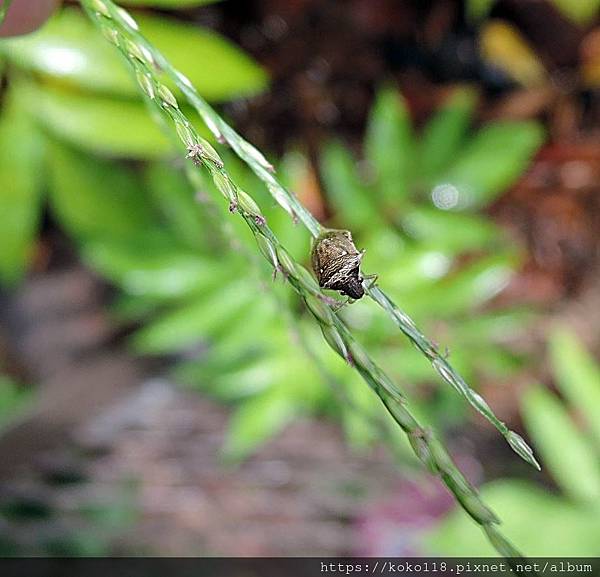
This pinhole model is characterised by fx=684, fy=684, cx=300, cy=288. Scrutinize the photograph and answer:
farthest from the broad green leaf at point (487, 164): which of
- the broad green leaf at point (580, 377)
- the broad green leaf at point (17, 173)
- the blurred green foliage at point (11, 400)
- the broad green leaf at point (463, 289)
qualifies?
the blurred green foliage at point (11, 400)

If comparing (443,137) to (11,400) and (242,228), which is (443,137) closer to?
(242,228)

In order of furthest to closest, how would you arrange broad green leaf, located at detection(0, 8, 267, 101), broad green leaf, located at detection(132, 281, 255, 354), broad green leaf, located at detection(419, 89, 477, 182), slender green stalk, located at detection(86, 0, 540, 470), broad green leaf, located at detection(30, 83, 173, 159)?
broad green leaf, located at detection(419, 89, 477, 182)
broad green leaf, located at detection(132, 281, 255, 354)
broad green leaf, located at detection(30, 83, 173, 159)
broad green leaf, located at detection(0, 8, 267, 101)
slender green stalk, located at detection(86, 0, 540, 470)

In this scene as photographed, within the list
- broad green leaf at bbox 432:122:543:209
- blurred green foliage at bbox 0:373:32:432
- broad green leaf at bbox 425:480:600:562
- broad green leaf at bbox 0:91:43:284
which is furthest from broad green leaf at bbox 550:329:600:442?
blurred green foliage at bbox 0:373:32:432


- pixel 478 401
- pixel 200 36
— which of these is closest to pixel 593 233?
pixel 200 36

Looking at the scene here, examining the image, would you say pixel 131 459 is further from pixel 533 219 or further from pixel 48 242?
pixel 533 219

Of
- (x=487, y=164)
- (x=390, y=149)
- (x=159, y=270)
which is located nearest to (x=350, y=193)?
(x=390, y=149)

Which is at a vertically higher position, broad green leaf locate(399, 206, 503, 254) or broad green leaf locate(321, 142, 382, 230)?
broad green leaf locate(321, 142, 382, 230)

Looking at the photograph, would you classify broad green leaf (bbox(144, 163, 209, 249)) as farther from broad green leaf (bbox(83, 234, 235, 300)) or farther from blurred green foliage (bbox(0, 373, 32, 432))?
blurred green foliage (bbox(0, 373, 32, 432))
